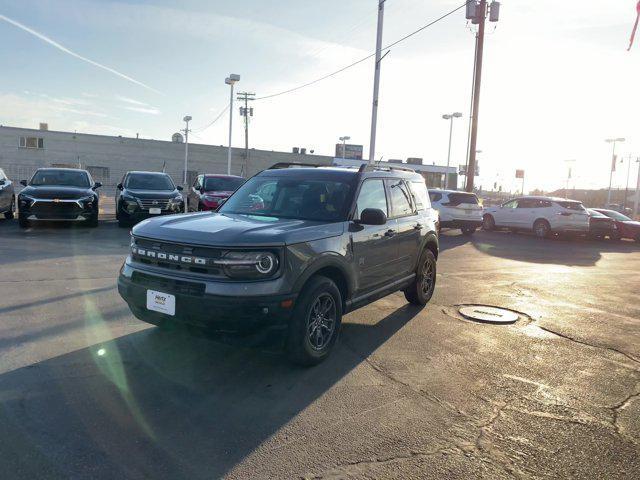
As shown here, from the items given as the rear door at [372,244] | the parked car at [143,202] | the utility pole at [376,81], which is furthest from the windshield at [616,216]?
the rear door at [372,244]

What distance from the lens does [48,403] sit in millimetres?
3607

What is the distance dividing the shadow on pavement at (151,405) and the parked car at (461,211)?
13.6 meters

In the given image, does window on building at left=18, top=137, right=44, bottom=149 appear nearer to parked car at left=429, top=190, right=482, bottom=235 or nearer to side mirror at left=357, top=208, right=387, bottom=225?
parked car at left=429, top=190, right=482, bottom=235

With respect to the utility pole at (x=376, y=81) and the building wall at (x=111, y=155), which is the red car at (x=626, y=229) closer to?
the utility pole at (x=376, y=81)

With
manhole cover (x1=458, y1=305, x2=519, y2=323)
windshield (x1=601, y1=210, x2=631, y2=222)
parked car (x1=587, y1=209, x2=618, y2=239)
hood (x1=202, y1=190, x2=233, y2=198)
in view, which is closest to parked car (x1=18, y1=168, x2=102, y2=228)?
hood (x1=202, y1=190, x2=233, y2=198)

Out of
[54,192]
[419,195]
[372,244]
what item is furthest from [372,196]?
[54,192]

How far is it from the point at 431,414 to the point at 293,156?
48.9 m

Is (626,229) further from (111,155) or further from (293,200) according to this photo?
(111,155)

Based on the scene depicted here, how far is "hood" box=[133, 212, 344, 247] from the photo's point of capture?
4.09 meters

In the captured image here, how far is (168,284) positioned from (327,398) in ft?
5.26

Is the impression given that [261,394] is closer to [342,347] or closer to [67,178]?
[342,347]

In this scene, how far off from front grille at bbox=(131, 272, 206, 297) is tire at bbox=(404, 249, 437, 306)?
138 inches

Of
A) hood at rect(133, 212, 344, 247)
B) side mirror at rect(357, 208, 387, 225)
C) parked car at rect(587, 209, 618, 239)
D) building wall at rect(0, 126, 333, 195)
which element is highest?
building wall at rect(0, 126, 333, 195)

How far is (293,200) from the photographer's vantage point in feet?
17.7
